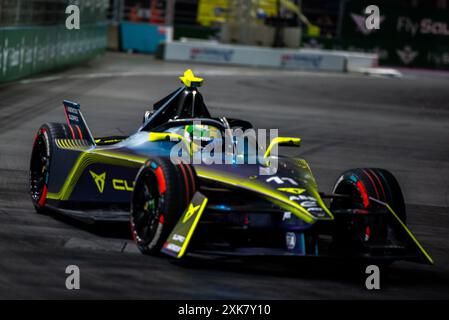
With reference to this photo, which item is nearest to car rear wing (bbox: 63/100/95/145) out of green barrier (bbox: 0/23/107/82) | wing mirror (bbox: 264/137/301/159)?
wing mirror (bbox: 264/137/301/159)

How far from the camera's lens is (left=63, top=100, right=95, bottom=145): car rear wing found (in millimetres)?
11762

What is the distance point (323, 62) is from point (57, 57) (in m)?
12.4

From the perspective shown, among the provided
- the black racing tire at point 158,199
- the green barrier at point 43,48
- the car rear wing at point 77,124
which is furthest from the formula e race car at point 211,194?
the green barrier at point 43,48

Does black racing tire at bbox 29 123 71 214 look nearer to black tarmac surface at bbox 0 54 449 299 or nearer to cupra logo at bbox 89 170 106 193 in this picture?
black tarmac surface at bbox 0 54 449 299

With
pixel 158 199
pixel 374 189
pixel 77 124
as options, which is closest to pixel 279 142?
pixel 374 189

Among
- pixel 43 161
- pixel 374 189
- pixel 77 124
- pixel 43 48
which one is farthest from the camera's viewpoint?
pixel 43 48

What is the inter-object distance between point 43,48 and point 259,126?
10683 millimetres

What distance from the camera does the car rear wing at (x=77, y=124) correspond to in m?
11.8

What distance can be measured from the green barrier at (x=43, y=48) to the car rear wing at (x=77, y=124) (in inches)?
534

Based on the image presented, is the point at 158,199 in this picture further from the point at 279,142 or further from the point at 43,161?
the point at 43,161

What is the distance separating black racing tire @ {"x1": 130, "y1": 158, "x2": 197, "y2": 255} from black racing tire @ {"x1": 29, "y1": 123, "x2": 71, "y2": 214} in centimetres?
203

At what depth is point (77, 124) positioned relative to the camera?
12023 mm

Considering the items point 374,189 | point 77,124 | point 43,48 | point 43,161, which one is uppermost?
point 77,124

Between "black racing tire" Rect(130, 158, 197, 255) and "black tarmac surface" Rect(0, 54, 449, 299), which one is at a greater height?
"black racing tire" Rect(130, 158, 197, 255)
